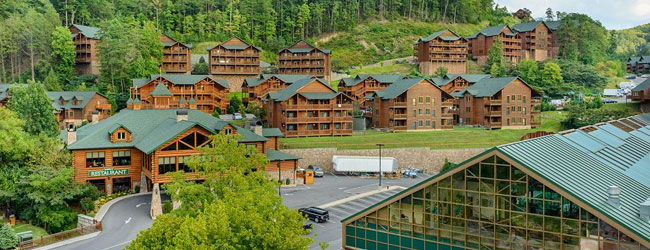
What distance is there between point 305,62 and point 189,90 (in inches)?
1156

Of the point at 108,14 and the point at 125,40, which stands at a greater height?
the point at 108,14

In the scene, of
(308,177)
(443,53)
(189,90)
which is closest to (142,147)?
(308,177)

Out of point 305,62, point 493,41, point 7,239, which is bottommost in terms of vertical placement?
point 7,239

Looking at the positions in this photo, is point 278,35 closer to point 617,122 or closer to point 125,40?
point 125,40

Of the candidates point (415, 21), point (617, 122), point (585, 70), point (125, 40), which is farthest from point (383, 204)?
point (415, 21)

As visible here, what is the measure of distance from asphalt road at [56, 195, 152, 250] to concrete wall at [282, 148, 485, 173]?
20.7 m

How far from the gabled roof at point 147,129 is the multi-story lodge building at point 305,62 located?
49517 millimetres

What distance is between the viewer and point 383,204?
28062 mm

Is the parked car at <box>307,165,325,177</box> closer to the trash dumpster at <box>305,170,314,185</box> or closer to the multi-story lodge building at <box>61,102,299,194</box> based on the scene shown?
the trash dumpster at <box>305,170,314,185</box>

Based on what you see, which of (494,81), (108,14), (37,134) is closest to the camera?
(37,134)

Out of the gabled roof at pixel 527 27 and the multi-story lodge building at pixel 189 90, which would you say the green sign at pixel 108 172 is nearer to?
the multi-story lodge building at pixel 189 90

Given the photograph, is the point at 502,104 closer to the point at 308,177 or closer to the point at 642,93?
the point at 642,93

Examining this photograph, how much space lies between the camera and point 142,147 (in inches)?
2012

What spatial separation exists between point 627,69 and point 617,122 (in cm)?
Answer: 11058
